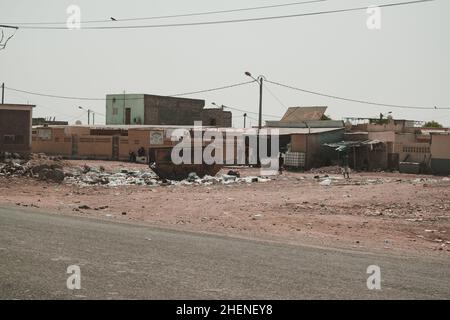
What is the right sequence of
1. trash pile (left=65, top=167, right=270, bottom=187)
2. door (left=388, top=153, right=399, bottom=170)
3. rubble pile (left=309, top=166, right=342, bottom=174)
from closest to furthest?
trash pile (left=65, top=167, right=270, bottom=187), rubble pile (left=309, top=166, right=342, bottom=174), door (left=388, top=153, right=399, bottom=170)

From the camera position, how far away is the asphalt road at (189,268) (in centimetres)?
620

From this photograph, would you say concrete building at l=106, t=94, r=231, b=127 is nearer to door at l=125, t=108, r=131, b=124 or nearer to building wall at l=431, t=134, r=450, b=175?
door at l=125, t=108, r=131, b=124

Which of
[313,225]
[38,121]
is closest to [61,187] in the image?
[313,225]

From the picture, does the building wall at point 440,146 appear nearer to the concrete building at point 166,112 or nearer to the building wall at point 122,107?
the concrete building at point 166,112

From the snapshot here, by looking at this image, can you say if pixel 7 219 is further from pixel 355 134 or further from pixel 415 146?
pixel 355 134

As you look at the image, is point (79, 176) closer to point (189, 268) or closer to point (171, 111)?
→ point (189, 268)

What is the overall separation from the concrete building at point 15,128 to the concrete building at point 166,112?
1400 inches

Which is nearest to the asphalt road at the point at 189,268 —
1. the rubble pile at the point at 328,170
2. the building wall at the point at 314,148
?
the rubble pile at the point at 328,170

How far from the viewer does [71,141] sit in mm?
49469

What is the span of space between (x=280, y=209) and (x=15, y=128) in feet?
71.4

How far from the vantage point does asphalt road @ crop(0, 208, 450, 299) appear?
20.3ft

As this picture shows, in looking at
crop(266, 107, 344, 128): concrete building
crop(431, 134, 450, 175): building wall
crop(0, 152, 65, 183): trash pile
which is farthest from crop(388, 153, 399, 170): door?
crop(0, 152, 65, 183): trash pile

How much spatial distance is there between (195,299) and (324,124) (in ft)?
149

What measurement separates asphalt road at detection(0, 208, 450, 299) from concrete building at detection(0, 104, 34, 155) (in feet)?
78.1
